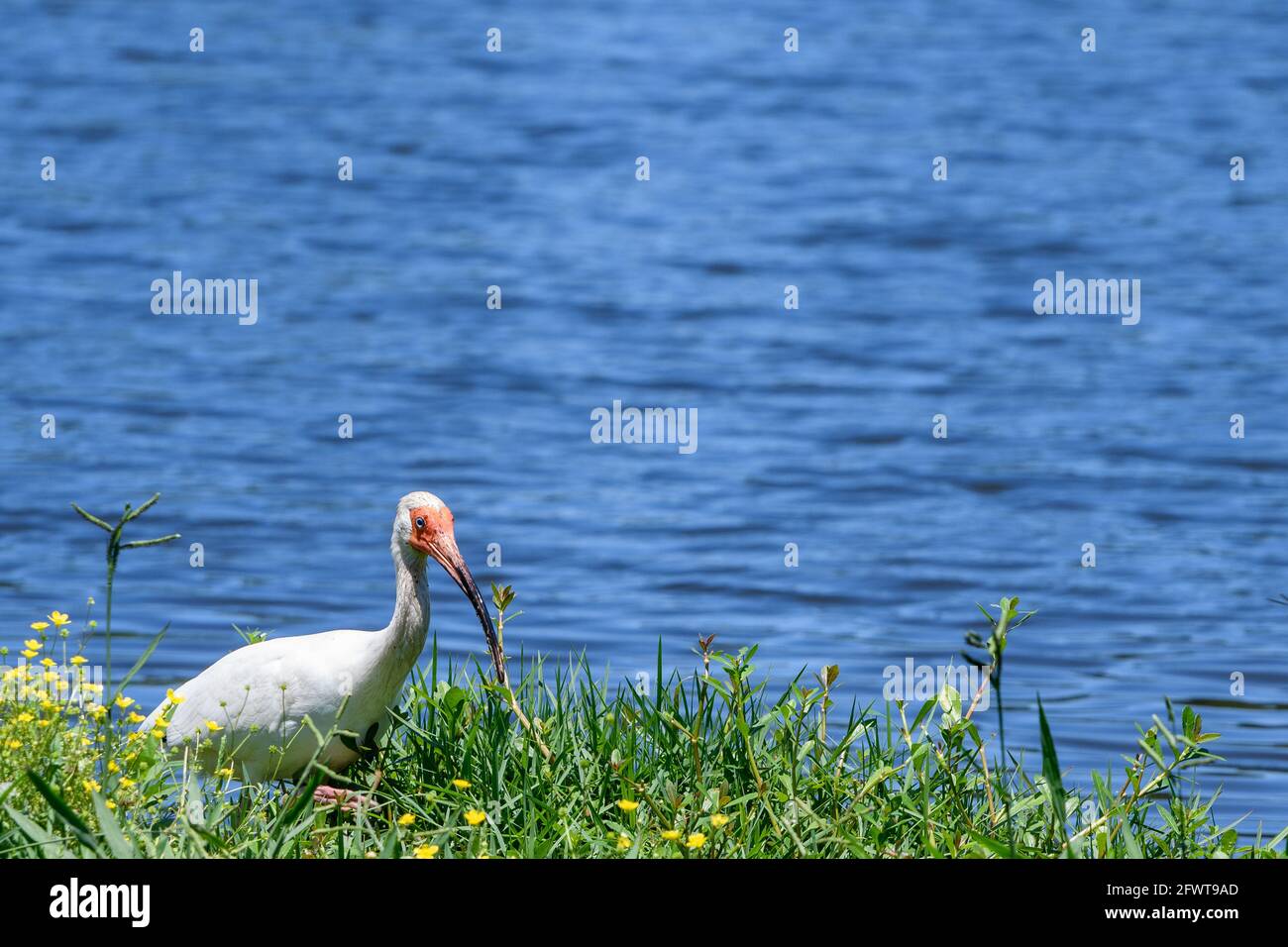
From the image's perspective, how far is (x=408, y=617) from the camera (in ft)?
22.0

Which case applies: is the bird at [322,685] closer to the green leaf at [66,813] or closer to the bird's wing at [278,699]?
the bird's wing at [278,699]

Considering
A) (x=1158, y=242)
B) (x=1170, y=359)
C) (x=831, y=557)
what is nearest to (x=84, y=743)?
(x=831, y=557)

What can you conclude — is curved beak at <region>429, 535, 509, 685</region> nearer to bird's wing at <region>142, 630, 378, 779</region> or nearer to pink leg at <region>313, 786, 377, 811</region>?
bird's wing at <region>142, 630, 378, 779</region>

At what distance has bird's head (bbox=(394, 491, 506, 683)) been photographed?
6.78 meters

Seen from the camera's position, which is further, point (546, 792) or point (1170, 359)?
point (1170, 359)

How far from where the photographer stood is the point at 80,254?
62.4 ft

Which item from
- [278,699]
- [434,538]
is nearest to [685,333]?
[434,538]

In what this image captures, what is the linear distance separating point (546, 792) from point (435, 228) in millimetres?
14153

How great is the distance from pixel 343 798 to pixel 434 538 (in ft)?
3.24

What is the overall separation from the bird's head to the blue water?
11.1ft

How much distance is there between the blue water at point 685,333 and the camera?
38.5 feet

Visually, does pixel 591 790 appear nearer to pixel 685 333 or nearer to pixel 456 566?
pixel 456 566

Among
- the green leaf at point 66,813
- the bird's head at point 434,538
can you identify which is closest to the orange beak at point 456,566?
the bird's head at point 434,538

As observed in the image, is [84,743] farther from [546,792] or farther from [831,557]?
[831,557]
